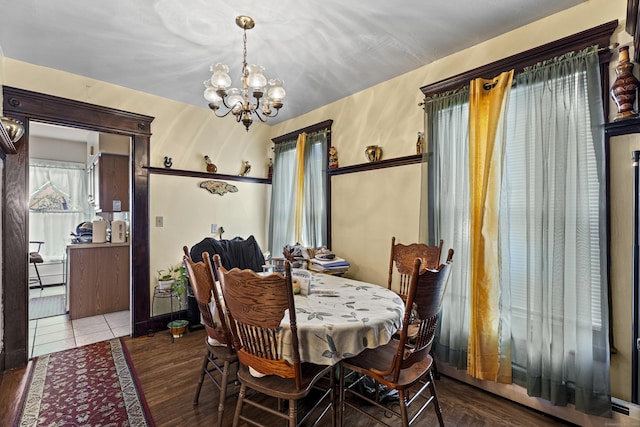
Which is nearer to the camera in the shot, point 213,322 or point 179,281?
point 213,322

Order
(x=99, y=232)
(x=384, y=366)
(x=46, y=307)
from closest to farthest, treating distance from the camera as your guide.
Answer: (x=384, y=366) → (x=99, y=232) → (x=46, y=307)

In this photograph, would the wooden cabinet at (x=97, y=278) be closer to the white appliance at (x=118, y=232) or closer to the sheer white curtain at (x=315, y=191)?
the white appliance at (x=118, y=232)

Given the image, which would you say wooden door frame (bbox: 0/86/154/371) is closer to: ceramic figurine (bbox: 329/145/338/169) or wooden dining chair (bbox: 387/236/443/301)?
ceramic figurine (bbox: 329/145/338/169)

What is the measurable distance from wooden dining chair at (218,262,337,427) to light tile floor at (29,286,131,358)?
104 inches

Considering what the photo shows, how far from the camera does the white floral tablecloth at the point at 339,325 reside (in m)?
1.53

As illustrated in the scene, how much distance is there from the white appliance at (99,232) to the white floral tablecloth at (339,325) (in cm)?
371

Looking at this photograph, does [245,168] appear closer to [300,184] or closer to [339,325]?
[300,184]

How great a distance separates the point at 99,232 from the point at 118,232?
227mm

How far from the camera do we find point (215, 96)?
84.5 inches

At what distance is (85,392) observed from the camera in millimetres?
2277

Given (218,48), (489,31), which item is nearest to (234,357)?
(218,48)

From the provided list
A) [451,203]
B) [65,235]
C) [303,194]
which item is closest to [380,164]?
[451,203]

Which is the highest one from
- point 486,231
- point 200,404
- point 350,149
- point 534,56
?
point 534,56

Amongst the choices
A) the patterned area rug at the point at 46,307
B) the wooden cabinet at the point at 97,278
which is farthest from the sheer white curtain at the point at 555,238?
the patterned area rug at the point at 46,307
